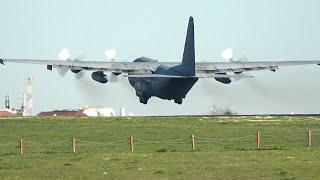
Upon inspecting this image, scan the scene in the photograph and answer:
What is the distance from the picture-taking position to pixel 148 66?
11450 cm

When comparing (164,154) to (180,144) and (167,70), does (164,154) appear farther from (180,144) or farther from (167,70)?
(167,70)

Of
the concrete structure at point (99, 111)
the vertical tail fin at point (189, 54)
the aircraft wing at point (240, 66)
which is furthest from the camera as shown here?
the concrete structure at point (99, 111)

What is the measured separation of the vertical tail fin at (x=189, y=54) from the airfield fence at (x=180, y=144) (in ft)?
94.1

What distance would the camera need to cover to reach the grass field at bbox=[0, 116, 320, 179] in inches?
1529

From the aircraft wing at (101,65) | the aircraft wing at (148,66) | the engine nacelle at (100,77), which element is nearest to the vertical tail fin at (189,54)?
the aircraft wing at (148,66)

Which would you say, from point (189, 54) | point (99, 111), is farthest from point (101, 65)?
point (99, 111)

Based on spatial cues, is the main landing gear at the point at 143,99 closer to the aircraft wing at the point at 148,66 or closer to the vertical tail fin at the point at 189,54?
the aircraft wing at the point at 148,66

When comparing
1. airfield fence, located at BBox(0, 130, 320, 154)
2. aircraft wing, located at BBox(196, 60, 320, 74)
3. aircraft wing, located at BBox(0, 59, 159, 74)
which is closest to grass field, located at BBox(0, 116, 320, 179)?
airfield fence, located at BBox(0, 130, 320, 154)

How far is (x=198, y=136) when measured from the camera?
7319cm

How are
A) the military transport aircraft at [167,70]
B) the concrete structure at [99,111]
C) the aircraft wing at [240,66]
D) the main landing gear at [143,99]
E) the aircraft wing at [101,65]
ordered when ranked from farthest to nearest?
the concrete structure at [99,111] → the main landing gear at [143,99] → the aircraft wing at [240,66] → the aircraft wing at [101,65] → the military transport aircraft at [167,70]

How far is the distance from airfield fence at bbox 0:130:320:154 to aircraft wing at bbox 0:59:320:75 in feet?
113

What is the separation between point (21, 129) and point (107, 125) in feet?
33.6

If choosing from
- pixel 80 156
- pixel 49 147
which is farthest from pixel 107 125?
pixel 80 156

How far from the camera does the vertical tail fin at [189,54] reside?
9988 cm
